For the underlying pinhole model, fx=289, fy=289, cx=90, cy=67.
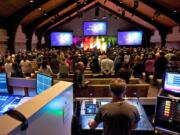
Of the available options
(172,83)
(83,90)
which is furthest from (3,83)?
(83,90)

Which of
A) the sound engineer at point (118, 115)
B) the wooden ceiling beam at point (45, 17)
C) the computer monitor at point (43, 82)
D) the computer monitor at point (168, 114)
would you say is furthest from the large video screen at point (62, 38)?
the sound engineer at point (118, 115)

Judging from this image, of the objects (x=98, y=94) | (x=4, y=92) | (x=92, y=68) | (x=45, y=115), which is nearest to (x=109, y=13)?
(x=92, y=68)

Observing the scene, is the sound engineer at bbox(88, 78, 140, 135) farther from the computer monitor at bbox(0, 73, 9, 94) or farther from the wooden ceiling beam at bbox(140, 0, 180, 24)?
the wooden ceiling beam at bbox(140, 0, 180, 24)

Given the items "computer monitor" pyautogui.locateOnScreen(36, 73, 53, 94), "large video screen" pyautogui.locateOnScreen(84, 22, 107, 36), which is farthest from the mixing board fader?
"large video screen" pyautogui.locateOnScreen(84, 22, 107, 36)

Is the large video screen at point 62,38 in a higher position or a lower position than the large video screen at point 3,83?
higher

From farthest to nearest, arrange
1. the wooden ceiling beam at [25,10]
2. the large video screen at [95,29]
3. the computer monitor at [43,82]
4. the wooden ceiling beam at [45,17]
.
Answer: the large video screen at [95,29] < the wooden ceiling beam at [45,17] < the wooden ceiling beam at [25,10] < the computer monitor at [43,82]

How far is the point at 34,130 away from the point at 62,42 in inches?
1126

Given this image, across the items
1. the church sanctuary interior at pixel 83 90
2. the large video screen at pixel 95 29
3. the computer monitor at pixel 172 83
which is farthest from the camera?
the large video screen at pixel 95 29

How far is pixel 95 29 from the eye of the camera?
28.6 meters

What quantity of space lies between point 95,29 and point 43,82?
2587 cm

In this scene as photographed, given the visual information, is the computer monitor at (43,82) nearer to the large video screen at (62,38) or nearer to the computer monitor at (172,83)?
the computer monitor at (172,83)

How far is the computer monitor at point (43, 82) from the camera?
288cm

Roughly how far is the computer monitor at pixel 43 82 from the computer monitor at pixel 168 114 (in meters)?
1.17

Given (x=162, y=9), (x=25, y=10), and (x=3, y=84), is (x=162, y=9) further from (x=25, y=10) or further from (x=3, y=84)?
(x=3, y=84)
